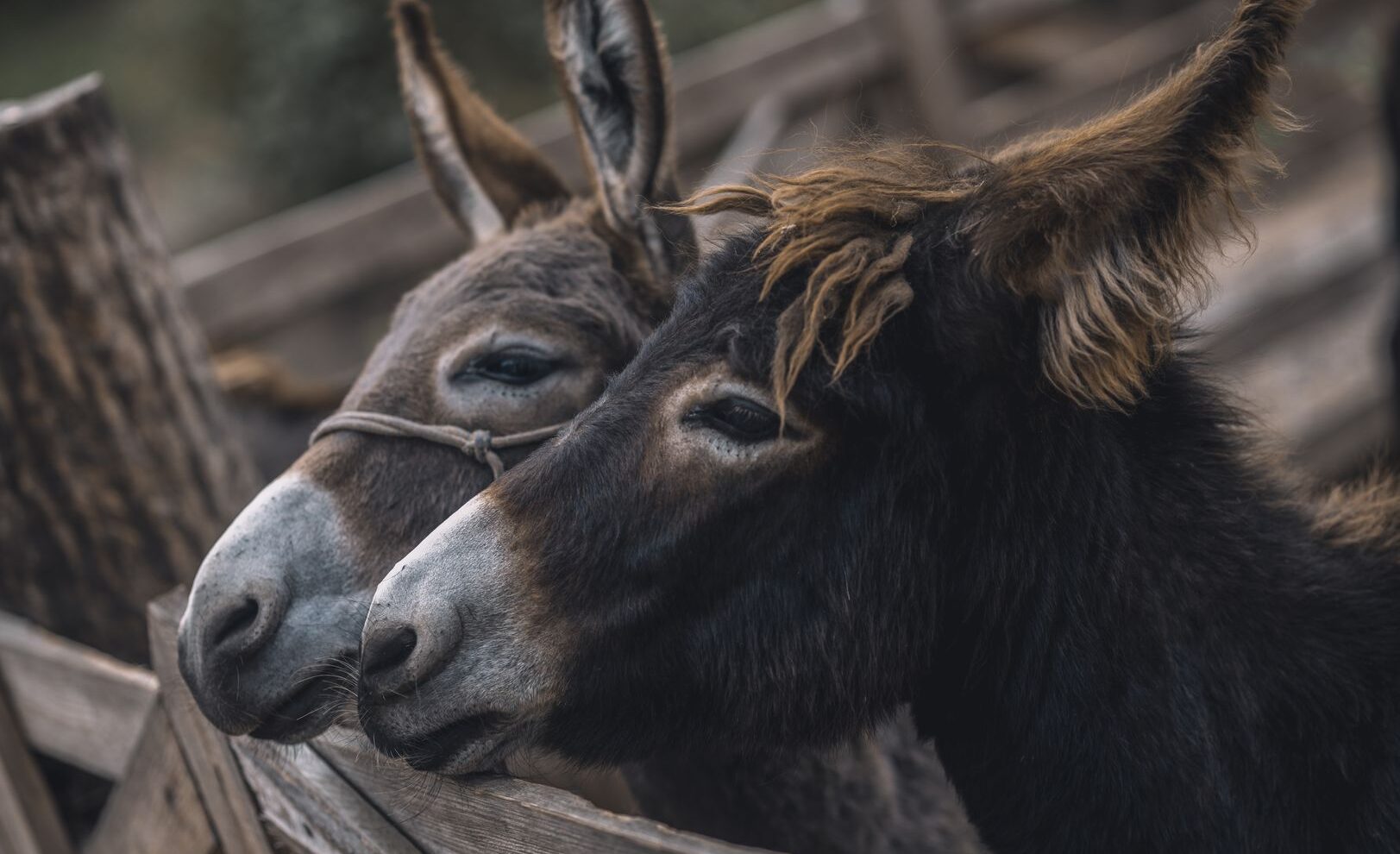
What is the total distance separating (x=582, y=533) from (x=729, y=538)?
8.5 inches

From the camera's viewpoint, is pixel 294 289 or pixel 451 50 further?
pixel 451 50

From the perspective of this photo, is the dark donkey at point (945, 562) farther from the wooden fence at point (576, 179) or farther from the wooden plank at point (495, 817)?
the wooden fence at point (576, 179)

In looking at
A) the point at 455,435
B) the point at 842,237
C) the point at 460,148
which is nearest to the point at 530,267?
the point at 455,435

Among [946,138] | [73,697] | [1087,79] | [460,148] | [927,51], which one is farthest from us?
[1087,79]

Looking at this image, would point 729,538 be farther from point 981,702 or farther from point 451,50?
point 451,50

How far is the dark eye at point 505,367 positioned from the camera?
88.8 inches

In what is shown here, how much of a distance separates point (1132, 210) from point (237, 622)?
1562mm

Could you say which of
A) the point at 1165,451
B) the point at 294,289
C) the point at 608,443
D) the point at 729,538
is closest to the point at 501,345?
the point at 608,443

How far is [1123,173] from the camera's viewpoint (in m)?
1.53

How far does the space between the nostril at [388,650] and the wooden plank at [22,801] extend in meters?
1.74

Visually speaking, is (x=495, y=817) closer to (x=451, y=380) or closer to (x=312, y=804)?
(x=312, y=804)

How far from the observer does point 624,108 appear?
246 centimetres

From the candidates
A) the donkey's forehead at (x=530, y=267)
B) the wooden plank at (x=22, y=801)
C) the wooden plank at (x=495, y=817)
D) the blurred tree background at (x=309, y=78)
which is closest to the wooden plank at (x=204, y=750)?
the wooden plank at (x=495, y=817)

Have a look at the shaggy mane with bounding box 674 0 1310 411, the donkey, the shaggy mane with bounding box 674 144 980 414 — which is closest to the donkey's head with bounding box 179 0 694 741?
the shaggy mane with bounding box 674 144 980 414
